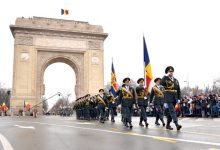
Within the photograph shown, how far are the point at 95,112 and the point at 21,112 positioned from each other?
22.5 metres

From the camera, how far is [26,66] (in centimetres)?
4966

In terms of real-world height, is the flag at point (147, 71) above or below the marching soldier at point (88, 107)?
above

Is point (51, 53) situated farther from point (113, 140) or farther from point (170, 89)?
point (113, 140)

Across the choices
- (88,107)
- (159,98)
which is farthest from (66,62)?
(159,98)

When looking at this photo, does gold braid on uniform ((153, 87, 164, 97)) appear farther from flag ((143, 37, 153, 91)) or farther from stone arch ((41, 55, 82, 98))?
stone arch ((41, 55, 82, 98))

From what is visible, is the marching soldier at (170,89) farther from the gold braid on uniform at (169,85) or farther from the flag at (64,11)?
the flag at (64,11)

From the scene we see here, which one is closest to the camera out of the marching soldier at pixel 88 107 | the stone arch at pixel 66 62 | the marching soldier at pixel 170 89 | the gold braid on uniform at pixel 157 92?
the marching soldier at pixel 170 89

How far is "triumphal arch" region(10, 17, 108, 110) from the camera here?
49344 mm

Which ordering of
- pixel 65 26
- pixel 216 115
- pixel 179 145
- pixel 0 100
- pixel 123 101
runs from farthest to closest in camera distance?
1. pixel 0 100
2. pixel 65 26
3. pixel 216 115
4. pixel 123 101
5. pixel 179 145

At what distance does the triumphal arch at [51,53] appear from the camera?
162 ft

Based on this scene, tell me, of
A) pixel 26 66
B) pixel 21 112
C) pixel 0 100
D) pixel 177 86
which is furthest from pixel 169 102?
pixel 0 100

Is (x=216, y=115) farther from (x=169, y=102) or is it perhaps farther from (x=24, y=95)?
(x=24, y=95)

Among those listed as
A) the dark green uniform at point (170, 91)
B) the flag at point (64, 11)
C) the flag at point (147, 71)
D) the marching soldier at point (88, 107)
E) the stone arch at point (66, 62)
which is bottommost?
the marching soldier at point (88, 107)

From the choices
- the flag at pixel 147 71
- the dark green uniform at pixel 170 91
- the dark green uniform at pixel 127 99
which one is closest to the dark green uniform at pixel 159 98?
the dark green uniform at pixel 127 99
